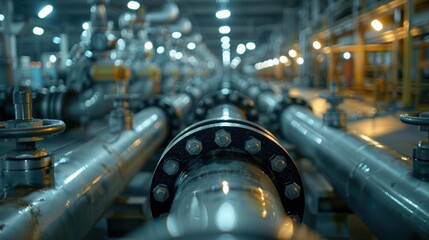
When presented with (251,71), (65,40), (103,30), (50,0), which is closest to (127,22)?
(50,0)

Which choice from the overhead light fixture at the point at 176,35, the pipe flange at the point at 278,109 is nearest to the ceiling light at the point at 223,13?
the overhead light fixture at the point at 176,35

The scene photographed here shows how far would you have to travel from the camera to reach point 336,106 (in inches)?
104

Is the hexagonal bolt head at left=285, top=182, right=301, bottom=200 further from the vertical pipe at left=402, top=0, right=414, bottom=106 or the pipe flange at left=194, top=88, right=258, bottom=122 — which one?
the vertical pipe at left=402, top=0, right=414, bottom=106

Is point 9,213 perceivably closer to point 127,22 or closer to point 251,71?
point 127,22

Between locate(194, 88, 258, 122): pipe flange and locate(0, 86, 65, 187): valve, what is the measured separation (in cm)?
149

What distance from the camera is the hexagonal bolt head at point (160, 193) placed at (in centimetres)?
129

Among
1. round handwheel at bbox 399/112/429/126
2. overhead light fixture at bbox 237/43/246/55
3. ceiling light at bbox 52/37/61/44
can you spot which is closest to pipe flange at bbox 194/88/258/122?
round handwheel at bbox 399/112/429/126

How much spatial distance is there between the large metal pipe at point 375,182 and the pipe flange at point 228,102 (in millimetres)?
463

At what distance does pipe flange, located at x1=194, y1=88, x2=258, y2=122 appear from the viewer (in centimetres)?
279

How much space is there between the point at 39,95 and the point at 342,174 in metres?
3.71

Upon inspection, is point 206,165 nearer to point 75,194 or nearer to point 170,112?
point 75,194

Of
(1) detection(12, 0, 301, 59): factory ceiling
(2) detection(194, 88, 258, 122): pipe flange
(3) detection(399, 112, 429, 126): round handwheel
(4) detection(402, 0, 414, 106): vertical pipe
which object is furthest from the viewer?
(1) detection(12, 0, 301, 59): factory ceiling

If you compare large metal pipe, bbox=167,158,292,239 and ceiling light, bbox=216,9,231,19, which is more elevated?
ceiling light, bbox=216,9,231,19

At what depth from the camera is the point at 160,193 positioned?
4.22ft
